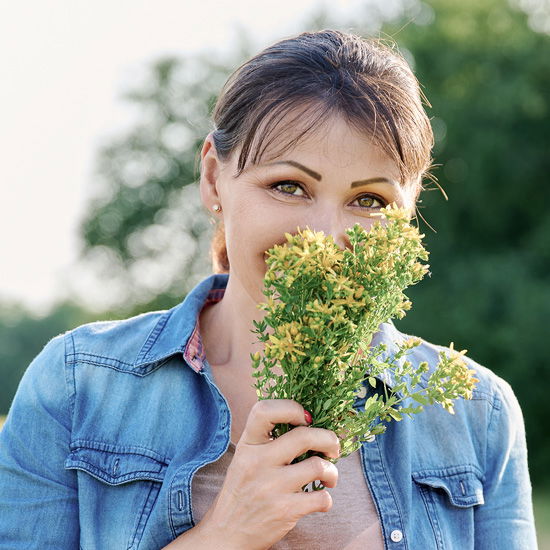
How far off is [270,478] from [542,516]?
68.0 feet

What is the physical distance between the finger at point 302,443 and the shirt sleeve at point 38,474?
3.00ft

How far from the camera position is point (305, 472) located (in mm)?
2223

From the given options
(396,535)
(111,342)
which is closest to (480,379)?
(396,535)

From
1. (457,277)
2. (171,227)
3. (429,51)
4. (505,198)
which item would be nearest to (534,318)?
(457,277)

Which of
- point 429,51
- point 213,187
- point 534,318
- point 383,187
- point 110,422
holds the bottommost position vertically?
point 110,422

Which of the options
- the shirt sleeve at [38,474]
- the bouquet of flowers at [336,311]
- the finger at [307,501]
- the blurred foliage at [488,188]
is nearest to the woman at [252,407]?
the shirt sleeve at [38,474]

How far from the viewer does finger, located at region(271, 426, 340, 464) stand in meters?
2.18

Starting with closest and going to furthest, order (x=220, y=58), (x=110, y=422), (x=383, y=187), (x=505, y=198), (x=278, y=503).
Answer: (x=278, y=503) → (x=383, y=187) → (x=110, y=422) → (x=505, y=198) → (x=220, y=58)

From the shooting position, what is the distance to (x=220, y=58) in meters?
32.2

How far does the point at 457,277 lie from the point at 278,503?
2182 centimetres

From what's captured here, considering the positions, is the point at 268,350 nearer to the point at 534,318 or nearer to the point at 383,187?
the point at 383,187

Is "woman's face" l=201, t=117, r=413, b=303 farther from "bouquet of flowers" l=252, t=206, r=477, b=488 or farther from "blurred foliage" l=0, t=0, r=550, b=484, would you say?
"blurred foliage" l=0, t=0, r=550, b=484

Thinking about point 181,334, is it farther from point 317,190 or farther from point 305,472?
point 305,472

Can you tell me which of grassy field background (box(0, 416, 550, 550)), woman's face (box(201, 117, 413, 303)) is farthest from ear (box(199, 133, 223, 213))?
grassy field background (box(0, 416, 550, 550))
